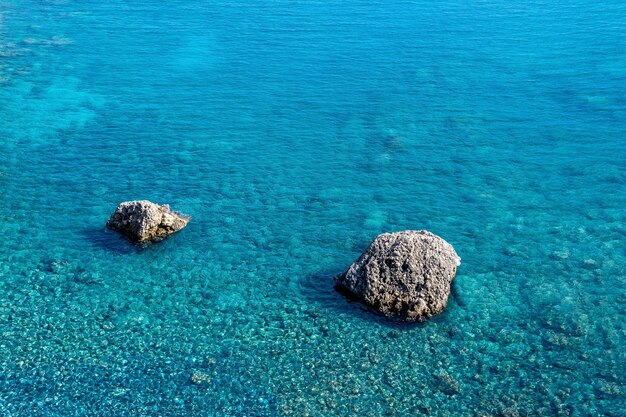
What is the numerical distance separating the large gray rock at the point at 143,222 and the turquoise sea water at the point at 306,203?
36.6 inches

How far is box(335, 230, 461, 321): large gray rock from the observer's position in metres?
30.2

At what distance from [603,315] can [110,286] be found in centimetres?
2311

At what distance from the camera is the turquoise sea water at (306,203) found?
89.4 ft

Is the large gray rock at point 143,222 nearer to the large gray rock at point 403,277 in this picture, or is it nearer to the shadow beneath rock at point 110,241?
the shadow beneath rock at point 110,241

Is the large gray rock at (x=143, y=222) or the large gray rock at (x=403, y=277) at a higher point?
the large gray rock at (x=403, y=277)

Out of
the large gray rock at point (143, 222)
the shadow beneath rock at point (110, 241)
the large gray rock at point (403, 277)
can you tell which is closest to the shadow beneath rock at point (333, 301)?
the large gray rock at point (403, 277)

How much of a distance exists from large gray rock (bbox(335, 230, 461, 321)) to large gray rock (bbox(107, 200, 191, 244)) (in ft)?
33.5

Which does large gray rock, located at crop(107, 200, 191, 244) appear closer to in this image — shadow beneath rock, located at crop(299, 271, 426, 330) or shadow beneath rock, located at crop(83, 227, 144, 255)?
shadow beneath rock, located at crop(83, 227, 144, 255)

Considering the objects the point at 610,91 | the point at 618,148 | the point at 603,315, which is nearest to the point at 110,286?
the point at 603,315

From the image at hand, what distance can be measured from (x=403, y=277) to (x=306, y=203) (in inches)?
404

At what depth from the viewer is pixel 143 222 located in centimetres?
3462

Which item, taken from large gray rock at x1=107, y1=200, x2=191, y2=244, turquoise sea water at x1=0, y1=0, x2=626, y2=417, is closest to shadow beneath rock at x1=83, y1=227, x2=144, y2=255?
turquoise sea water at x1=0, y1=0, x2=626, y2=417

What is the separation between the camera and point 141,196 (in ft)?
128

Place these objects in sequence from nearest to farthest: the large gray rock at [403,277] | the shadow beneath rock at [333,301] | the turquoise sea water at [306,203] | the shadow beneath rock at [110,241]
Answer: the turquoise sea water at [306,203]
the shadow beneath rock at [333,301]
the large gray rock at [403,277]
the shadow beneath rock at [110,241]
